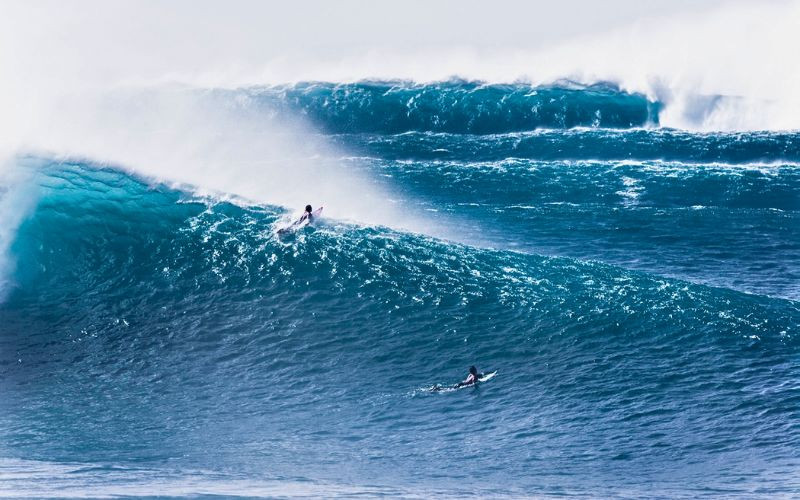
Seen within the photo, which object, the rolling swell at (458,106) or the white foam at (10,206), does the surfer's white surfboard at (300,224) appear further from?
the rolling swell at (458,106)

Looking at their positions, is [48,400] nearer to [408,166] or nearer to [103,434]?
[103,434]

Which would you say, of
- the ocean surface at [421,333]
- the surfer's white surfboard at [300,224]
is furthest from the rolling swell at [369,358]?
the surfer's white surfboard at [300,224]

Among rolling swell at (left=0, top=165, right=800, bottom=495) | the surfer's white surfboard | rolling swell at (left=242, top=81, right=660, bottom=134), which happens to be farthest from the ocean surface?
rolling swell at (left=242, top=81, right=660, bottom=134)

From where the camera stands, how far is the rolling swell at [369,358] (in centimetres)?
2883

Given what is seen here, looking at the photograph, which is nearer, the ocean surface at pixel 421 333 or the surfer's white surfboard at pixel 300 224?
the ocean surface at pixel 421 333

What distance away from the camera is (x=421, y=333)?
38156mm

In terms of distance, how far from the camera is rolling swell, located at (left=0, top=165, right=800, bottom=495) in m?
28.8

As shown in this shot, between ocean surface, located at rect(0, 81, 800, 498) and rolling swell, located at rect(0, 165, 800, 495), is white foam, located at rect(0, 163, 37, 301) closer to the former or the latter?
ocean surface, located at rect(0, 81, 800, 498)

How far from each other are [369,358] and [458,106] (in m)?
35.9

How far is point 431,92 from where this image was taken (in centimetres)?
7181

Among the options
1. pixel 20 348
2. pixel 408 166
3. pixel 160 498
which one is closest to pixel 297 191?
pixel 408 166

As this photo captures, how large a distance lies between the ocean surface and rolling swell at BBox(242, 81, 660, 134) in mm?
6249

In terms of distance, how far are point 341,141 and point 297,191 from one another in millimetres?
11393

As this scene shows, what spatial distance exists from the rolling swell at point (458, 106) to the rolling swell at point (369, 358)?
21272mm
